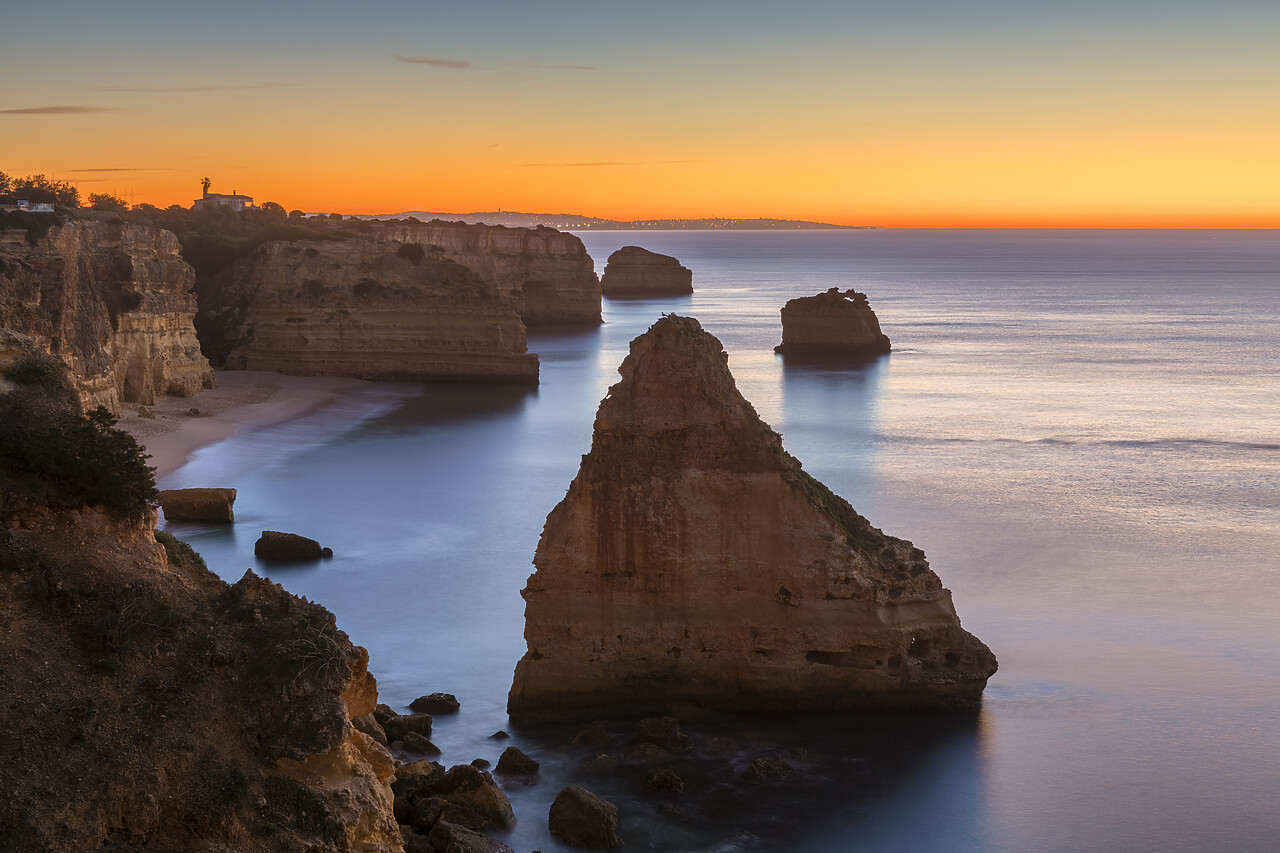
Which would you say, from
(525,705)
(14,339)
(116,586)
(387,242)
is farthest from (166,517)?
(387,242)

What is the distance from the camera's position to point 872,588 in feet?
72.2

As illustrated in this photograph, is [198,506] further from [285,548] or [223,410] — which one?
[223,410]

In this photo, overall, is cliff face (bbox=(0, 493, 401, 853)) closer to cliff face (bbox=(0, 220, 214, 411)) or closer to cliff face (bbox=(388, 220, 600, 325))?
cliff face (bbox=(0, 220, 214, 411))

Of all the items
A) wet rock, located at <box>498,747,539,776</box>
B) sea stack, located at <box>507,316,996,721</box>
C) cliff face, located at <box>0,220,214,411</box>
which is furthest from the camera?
cliff face, located at <box>0,220,214,411</box>

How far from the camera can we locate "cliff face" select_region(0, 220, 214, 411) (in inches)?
1667

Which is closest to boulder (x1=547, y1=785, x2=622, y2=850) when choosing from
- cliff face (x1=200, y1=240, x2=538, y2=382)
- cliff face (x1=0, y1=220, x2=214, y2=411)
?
cliff face (x1=0, y1=220, x2=214, y2=411)

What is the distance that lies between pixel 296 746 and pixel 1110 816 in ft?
46.9

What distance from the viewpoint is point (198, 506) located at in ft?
132

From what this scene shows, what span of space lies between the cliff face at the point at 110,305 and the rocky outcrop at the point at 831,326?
138 feet

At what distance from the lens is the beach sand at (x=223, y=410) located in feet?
170

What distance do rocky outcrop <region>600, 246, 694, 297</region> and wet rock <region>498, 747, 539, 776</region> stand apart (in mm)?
148280

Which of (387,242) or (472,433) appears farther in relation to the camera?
(387,242)

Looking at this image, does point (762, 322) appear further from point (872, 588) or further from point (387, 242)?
point (872, 588)

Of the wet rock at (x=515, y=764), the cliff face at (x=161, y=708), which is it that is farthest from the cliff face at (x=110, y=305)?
the cliff face at (x=161, y=708)
